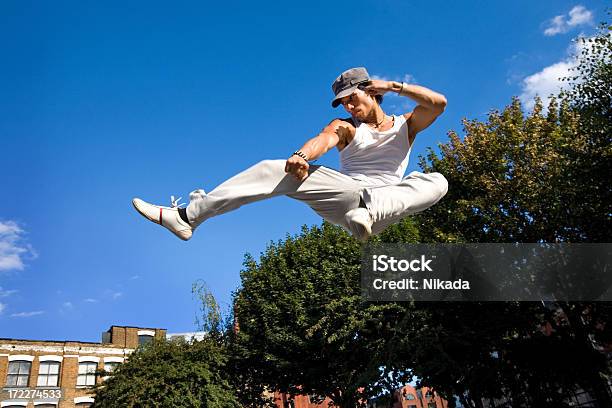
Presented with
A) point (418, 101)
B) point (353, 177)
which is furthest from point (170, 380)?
point (418, 101)

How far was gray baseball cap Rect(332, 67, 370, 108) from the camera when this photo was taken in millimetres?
3744

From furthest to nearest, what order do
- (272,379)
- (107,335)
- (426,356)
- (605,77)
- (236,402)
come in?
(107,335) < (272,379) < (236,402) < (426,356) < (605,77)

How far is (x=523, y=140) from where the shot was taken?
18234mm

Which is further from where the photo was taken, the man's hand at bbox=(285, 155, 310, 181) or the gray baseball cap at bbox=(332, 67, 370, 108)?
the gray baseball cap at bbox=(332, 67, 370, 108)

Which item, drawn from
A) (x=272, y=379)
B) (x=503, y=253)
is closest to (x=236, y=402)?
(x=272, y=379)

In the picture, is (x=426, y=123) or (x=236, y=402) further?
(x=236, y=402)

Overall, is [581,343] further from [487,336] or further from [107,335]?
[107,335]

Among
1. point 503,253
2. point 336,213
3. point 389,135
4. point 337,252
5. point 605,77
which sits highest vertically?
point 605,77

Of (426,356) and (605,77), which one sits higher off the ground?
(605,77)

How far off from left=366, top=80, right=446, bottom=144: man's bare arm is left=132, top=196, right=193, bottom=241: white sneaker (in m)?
1.70

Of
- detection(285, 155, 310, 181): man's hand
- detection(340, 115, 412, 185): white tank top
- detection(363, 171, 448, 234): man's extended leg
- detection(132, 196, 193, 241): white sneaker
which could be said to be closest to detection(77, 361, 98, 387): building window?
detection(132, 196, 193, 241): white sneaker

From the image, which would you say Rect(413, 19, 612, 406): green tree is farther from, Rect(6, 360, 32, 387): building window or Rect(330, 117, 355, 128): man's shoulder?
Rect(6, 360, 32, 387): building window

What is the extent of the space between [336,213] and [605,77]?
18.5m

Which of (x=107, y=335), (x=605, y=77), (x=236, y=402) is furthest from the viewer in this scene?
(x=107, y=335)
